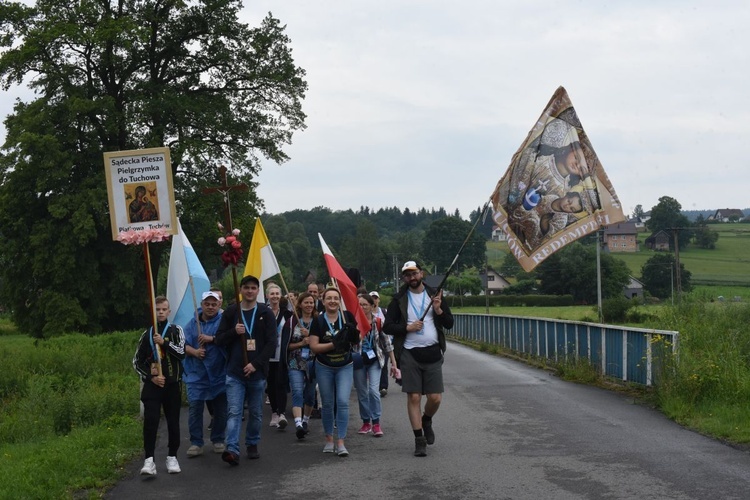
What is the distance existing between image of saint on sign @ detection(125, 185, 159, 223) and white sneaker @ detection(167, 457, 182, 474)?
2.36 meters

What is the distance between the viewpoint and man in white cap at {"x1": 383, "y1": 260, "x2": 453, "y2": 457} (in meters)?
10.1

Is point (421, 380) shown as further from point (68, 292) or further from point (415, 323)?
point (68, 292)

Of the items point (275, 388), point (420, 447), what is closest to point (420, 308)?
point (420, 447)

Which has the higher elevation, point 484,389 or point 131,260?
point 131,260

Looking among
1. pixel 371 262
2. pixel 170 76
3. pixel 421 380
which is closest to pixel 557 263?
pixel 371 262

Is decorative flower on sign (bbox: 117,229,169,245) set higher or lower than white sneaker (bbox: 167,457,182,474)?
higher

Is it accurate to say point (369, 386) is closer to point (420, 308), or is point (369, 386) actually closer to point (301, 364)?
point (301, 364)

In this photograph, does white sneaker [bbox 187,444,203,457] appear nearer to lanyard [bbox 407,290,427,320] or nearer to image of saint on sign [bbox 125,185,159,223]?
image of saint on sign [bbox 125,185,159,223]

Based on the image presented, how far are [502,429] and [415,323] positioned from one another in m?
2.22

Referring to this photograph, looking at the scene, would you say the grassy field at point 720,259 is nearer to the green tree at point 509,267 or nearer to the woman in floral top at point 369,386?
the green tree at point 509,267

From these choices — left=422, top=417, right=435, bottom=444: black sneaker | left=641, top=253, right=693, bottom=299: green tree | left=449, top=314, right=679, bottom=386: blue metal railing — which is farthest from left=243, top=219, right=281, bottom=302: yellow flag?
left=641, top=253, right=693, bottom=299: green tree

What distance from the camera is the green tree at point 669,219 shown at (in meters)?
112

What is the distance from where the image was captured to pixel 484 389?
54.7ft

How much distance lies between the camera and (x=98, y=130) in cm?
3747
